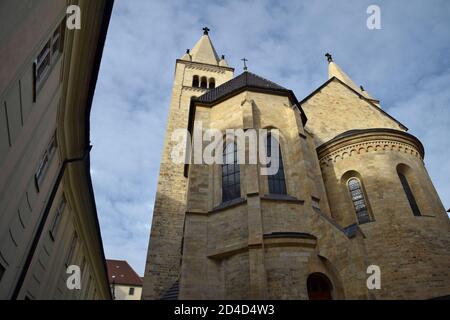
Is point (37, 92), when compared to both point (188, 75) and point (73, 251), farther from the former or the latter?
point (188, 75)

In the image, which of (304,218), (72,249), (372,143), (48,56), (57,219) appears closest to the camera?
(48,56)

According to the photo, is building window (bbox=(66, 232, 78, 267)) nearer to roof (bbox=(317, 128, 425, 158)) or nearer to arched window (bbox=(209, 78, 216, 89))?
roof (bbox=(317, 128, 425, 158))

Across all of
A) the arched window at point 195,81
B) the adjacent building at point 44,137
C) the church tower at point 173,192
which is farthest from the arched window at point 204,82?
the adjacent building at point 44,137

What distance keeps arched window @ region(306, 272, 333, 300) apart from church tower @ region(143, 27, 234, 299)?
8747 millimetres

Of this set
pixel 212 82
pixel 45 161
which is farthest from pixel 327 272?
pixel 212 82

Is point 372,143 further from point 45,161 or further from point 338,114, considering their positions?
point 45,161

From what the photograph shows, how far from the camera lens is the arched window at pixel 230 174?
12.0 meters

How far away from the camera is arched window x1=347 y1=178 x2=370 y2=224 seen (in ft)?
43.8

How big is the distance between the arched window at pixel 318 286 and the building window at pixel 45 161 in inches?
329

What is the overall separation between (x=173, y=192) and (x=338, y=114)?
11185mm

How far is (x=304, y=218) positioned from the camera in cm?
1090

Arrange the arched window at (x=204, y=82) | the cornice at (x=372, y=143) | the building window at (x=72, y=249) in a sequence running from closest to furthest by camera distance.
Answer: the building window at (x=72, y=249) → the cornice at (x=372, y=143) → the arched window at (x=204, y=82)

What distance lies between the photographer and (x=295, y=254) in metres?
9.91

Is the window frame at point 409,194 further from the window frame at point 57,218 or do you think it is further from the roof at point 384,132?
the window frame at point 57,218
